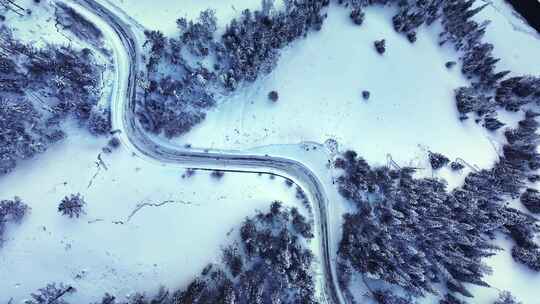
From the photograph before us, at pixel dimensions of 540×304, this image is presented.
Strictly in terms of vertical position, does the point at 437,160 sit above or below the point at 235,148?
above

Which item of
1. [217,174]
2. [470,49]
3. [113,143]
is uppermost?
[470,49]

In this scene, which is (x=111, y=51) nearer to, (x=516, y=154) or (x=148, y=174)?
(x=148, y=174)

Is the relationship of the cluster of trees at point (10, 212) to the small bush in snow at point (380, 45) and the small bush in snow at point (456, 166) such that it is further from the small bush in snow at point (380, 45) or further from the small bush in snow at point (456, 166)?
the small bush in snow at point (456, 166)

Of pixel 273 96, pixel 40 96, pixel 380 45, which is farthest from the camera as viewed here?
pixel 380 45

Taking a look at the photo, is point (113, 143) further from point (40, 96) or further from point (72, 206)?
point (40, 96)

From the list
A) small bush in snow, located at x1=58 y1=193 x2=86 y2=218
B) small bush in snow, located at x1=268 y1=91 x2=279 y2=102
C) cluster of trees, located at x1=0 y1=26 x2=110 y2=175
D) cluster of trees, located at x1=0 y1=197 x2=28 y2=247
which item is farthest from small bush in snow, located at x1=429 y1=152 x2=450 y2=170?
cluster of trees, located at x1=0 y1=197 x2=28 y2=247

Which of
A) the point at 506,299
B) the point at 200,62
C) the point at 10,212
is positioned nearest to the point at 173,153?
the point at 200,62

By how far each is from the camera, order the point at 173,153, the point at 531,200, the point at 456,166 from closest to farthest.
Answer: the point at 173,153, the point at 531,200, the point at 456,166
